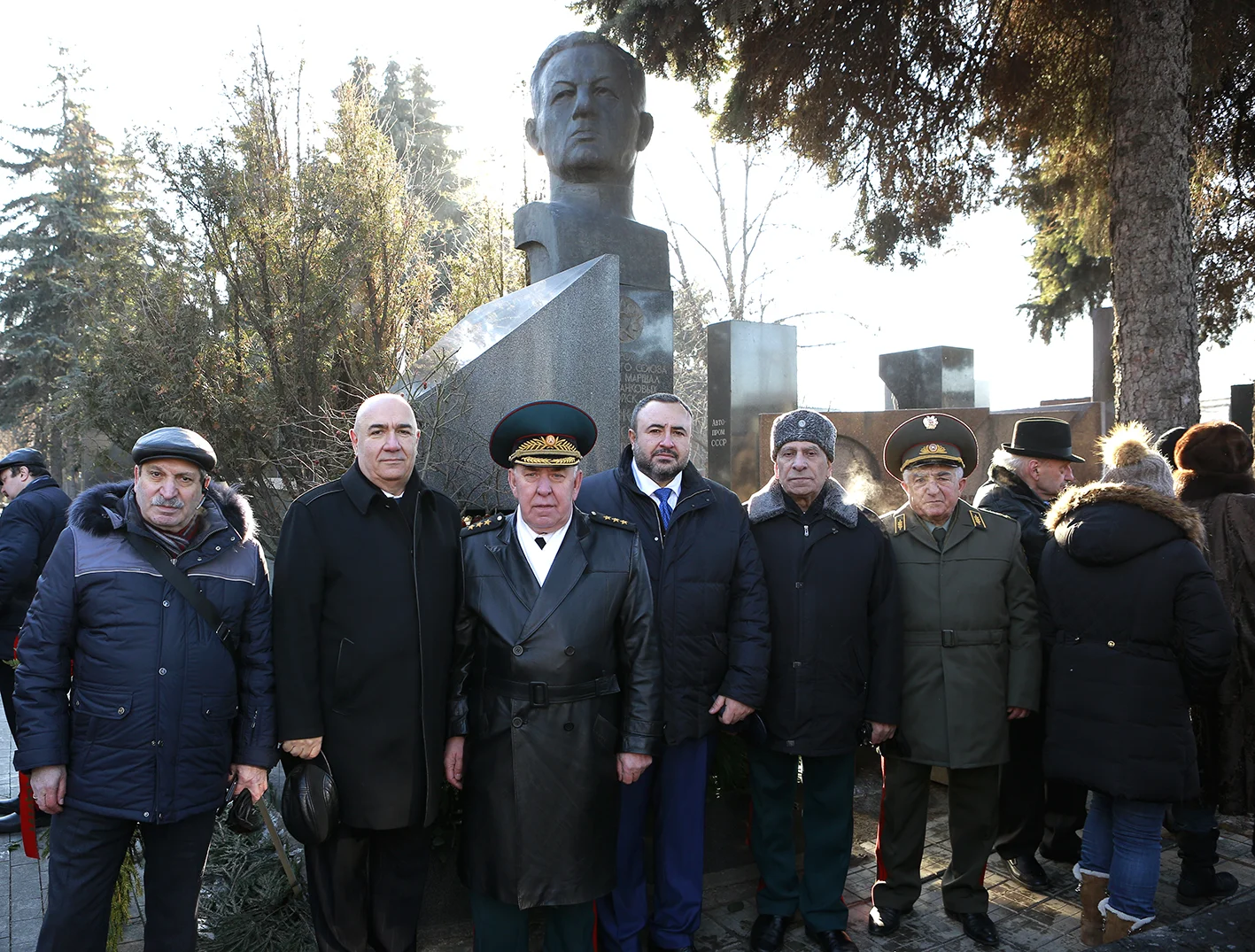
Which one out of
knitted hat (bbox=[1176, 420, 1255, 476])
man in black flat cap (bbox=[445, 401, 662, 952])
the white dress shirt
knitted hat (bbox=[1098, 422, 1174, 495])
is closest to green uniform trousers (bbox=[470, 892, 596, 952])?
man in black flat cap (bbox=[445, 401, 662, 952])

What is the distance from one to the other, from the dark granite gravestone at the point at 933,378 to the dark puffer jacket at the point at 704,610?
1006 cm

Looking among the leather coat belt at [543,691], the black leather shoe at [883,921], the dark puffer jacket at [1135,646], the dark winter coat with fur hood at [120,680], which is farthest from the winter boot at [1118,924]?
the dark winter coat with fur hood at [120,680]

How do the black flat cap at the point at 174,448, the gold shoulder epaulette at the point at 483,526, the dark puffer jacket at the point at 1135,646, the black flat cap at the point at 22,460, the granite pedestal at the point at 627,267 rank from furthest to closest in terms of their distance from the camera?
the granite pedestal at the point at 627,267
the black flat cap at the point at 22,460
the dark puffer jacket at the point at 1135,646
the gold shoulder epaulette at the point at 483,526
the black flat cap at the point at 174,448

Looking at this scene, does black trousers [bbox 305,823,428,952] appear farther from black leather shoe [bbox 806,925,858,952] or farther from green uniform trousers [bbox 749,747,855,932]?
A: black leather shoe [bbox 806,925,858,952]

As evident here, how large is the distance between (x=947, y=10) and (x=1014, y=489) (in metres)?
6.65

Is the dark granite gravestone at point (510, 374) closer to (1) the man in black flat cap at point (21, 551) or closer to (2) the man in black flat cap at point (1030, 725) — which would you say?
(1) the man in black flat cap at point (21, 551)

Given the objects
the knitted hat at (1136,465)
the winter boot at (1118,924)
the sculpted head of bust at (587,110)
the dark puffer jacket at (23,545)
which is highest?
the sculpted head of bust at (587,110)

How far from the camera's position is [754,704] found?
3.02 metres

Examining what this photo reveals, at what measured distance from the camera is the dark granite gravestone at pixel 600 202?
647 cm

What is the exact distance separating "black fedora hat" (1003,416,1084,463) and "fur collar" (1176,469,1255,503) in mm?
439

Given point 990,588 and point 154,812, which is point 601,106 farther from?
point 154,812

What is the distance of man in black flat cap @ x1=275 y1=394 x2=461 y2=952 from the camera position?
8.47 ft

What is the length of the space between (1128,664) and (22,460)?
5.52m

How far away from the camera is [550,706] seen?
2605 mm
